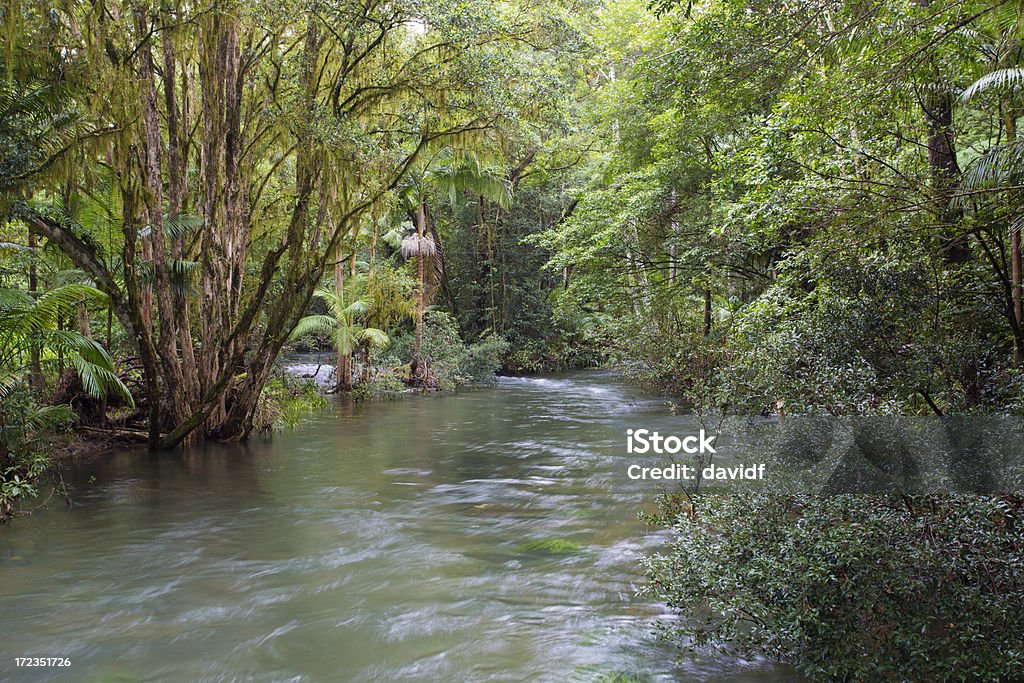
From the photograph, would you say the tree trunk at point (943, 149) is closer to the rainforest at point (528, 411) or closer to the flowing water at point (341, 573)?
the rainforest at point (528, 411)

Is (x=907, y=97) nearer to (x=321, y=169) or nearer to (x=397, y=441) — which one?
(x=321, y=169)

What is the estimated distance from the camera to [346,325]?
1955cm

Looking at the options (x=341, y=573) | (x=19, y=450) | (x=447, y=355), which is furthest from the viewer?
(x=447, y=355)

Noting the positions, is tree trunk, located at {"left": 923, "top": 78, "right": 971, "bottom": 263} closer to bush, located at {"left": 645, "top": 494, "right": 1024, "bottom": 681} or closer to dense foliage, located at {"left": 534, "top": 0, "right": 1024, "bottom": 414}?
dense foliage, located at {"left": 534, "top": 0, "right": 1024, "bottom": 414}

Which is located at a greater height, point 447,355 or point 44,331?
point 44,331

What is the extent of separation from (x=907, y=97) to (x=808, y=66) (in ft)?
4.88

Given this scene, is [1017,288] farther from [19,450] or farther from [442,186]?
[442,186]

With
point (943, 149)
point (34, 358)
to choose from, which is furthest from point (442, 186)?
point (943, 149)

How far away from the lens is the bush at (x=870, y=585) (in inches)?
134

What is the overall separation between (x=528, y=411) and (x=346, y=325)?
6.06 metres

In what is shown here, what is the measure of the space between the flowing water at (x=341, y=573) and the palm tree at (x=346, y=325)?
8.33m

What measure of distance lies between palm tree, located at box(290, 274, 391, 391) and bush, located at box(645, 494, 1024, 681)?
15752mm

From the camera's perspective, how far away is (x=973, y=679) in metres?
3.37

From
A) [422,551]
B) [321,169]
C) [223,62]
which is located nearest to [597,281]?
[321,169]
